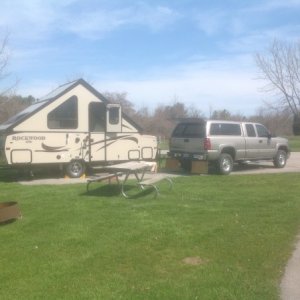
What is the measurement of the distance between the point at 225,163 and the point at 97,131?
454 cm

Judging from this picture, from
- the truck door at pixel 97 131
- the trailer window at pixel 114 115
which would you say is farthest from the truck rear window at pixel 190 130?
the truck door at pixel 97 131

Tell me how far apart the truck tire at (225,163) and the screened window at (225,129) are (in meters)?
0.80

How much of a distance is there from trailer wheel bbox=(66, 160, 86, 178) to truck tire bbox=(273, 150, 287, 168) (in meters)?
7.97

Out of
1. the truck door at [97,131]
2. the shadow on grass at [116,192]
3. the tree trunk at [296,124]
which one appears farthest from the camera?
the tree trunk at [296,124]

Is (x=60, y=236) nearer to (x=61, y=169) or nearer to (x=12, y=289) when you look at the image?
(x=12, y=289)

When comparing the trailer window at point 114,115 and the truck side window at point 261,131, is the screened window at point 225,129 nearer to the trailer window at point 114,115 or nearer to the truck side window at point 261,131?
the truck side window at point 261,131

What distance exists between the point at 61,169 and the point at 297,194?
765cm

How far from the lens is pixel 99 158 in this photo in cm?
1598

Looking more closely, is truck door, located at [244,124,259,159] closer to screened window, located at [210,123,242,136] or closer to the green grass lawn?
screened window, located at [210,123,242,136]

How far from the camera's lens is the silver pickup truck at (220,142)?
54.3 ft

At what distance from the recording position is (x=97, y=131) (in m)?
15.9

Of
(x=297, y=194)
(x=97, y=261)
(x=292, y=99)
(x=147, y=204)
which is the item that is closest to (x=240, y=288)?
(x=97, y=261)

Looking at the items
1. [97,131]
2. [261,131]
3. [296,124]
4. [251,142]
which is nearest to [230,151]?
[251,142]

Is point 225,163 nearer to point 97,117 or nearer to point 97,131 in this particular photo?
point 97,131
